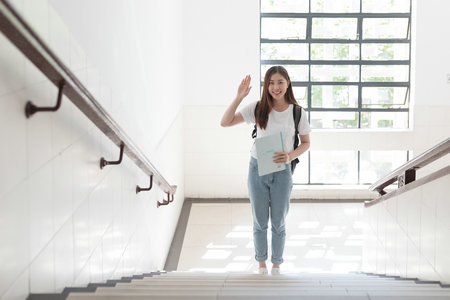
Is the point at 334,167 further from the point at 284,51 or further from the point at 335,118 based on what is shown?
the point at 284,51

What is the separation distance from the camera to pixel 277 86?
167 inches

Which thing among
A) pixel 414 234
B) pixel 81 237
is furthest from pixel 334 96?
pixel 81 237

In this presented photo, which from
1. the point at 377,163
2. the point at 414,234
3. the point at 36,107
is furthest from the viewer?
the point at 377,163

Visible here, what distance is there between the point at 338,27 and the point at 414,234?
5.42 metres

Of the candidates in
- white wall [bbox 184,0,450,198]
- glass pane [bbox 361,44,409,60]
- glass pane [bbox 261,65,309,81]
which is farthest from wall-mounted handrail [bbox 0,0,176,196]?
glass pane [bbox 361,44,409,60]

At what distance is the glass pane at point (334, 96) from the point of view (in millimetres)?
8844

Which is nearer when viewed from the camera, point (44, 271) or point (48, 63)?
point (48, 63)

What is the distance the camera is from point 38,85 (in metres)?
2.11

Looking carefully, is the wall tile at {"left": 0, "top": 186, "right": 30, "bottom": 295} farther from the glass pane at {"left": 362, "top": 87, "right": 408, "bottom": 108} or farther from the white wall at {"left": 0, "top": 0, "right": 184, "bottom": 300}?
the glass pane at {"left": 362, "top": 87, "right": 408, "bottom": 108}

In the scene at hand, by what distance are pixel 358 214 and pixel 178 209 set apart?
7.32 ft

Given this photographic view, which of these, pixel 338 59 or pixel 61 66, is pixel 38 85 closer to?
pixel 61 66

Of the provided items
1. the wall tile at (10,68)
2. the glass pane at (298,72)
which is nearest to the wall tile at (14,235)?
the wall tile at (10,68)

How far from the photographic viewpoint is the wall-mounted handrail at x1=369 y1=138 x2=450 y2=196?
10.6 ft

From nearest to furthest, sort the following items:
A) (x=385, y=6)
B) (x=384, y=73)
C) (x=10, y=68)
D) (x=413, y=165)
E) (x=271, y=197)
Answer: (x=10, y=68) < (x=413, y=165) < (x=271, y=197) < (x=385, y=6) < (x=384, y=73)
